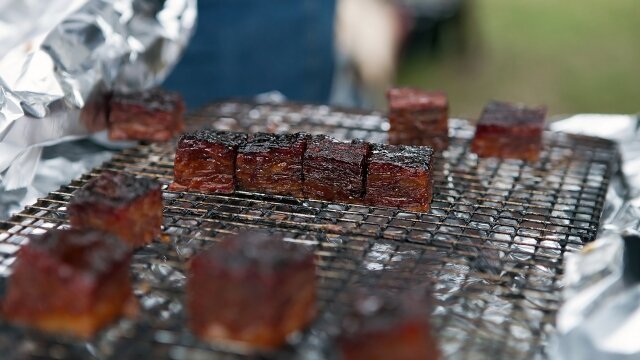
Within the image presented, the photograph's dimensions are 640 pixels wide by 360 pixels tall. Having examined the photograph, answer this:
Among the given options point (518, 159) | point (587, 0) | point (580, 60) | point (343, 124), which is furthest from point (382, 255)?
point (587, 0)

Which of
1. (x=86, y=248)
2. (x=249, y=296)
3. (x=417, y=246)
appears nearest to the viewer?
(x=249, y=296)

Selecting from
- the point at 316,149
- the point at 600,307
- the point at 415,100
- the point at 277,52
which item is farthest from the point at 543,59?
the point at 600,307

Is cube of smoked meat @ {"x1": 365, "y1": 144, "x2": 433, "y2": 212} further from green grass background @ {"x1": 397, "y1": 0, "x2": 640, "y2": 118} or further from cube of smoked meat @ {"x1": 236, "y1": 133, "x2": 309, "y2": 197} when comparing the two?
green grass background @ {"x1": 397, "y1": 0, "x2": 640, "y2": 118}

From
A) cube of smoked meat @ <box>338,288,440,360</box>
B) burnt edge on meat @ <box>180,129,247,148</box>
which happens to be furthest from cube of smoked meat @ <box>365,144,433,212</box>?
cube of smoked meat @ <box>338,288,440,360</box>

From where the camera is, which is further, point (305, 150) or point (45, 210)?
point (305, 150)

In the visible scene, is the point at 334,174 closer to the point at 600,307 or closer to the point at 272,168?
the point at 272,168

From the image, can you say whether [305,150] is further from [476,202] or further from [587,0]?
[587,0]
